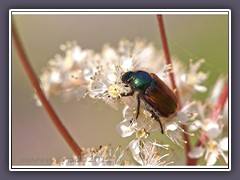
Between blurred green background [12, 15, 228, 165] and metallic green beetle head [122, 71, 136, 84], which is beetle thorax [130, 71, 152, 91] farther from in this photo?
blurred green background [12, 15, 228, 165]

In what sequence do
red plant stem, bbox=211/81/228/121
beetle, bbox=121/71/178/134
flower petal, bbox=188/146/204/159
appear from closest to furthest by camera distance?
beetle, bbox=121/71/178/134 → flower petal, bbox=188/146/204/159 → red plant stem, bbox=211/81/228/121

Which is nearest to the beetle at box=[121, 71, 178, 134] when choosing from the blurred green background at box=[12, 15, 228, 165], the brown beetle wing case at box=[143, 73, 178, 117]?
the brown beetle wing case at box=[143, 73, 178, 117]

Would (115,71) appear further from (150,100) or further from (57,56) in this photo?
(57,56)

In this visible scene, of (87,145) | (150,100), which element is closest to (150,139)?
(150,100)

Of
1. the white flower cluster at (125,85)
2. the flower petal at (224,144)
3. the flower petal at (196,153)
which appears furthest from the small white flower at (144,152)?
the flower petal at (224,144)

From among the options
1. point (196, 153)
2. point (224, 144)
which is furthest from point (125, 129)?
point (224, 144)

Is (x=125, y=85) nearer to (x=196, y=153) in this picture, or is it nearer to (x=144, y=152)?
(x=144, y=152)

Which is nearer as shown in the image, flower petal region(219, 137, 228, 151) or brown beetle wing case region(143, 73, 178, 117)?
brown beetle wing case region(143, 73, 178, 117)
